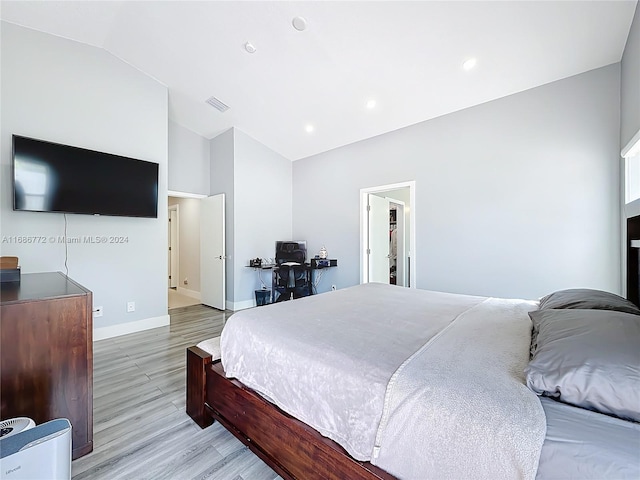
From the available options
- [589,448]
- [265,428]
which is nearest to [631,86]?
[589,448]

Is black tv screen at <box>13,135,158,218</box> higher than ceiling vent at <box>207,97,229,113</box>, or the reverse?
ceiling vent at <box>207,97,229,113</box>

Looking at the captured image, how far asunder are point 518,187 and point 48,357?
418 centimetres

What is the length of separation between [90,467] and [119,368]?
4.25ft

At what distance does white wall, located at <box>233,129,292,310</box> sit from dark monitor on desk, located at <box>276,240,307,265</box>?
192 millimetres

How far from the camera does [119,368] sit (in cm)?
257

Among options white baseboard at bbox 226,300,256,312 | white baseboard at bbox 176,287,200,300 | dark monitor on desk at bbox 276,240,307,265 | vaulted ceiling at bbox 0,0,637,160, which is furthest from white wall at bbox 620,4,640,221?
white baseboard at bbox 176,287,200,300

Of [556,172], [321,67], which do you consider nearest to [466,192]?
[556,172]

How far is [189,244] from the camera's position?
6109 millimetres

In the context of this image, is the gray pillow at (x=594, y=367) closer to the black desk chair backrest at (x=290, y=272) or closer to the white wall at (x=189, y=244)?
the black desk chair backrest at (x=290, y=272)

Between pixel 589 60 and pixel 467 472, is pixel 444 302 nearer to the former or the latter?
pixel 467 472

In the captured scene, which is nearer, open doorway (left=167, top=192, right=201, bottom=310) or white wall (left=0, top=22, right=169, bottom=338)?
white wall (left=0, top=22, right=169, bottom=338)

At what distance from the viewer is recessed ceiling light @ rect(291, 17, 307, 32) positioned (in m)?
2.62

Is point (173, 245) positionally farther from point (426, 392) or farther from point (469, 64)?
point (426, 392)

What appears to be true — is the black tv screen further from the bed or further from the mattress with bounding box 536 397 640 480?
the mattress with bounding box 536 397 640 480
